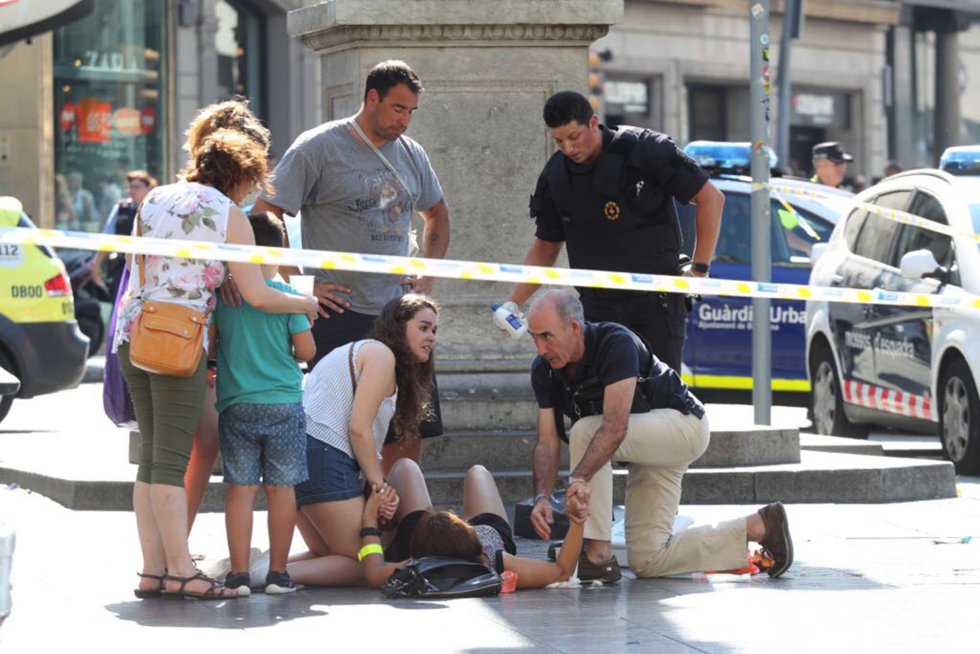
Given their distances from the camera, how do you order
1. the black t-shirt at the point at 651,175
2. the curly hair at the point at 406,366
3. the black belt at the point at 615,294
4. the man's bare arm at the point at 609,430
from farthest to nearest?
the black belt at the point at 615,294, the black t-shirt at the point at 651,175, the curly hair at the point at 406,366, the man's bare arm at the point at 609,430

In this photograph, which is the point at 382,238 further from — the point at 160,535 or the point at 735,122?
the point at 735,122

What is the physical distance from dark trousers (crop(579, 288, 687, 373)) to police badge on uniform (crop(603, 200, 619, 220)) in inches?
11.6

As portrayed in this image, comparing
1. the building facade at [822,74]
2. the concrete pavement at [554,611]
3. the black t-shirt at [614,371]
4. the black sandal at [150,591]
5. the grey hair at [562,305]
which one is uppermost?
the building facade at [822,74]

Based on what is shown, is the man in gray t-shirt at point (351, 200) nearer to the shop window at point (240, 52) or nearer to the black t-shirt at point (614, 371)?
the black t-shirt at point (614, 371)

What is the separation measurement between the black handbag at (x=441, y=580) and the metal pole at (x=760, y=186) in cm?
419

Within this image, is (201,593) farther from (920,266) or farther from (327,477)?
(920,266)

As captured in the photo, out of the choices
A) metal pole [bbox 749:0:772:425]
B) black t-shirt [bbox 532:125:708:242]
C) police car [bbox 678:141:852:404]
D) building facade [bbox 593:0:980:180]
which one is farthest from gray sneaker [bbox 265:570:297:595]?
building facade [bbox 593:0:980:180]

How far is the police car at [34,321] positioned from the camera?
47.0 feet

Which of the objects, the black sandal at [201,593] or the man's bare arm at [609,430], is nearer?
the black sandal at [201,593]

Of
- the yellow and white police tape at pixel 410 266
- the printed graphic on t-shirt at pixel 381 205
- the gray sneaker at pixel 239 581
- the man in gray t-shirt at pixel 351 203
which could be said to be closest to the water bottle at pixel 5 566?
the yellow and white police tape at pixel 410 266

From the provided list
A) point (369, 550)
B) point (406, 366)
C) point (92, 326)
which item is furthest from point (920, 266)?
point (92, 326)

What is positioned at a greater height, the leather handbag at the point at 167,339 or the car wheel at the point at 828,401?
the leather handbag at the point at 167,339

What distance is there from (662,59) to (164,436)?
2486cm

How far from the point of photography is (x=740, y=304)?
51.0 feet
